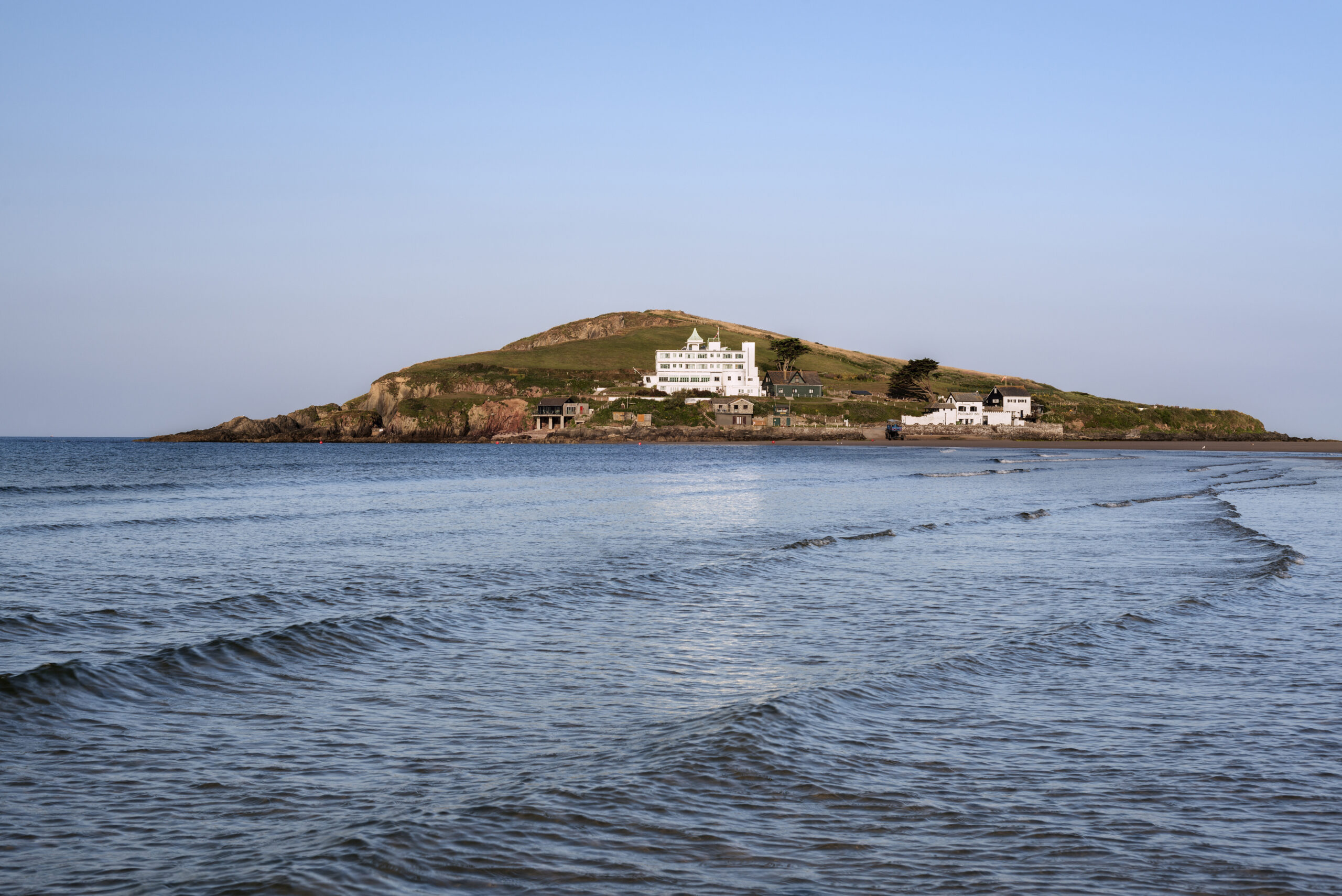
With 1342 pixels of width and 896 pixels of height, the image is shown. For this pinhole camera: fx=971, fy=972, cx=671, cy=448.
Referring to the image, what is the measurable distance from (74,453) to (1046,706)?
448ft

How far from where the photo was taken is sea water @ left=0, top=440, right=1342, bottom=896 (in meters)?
6.82

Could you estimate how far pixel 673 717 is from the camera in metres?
10.3

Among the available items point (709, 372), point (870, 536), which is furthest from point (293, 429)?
point (870, 536)

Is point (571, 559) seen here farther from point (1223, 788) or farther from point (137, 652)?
point (1223, 788)

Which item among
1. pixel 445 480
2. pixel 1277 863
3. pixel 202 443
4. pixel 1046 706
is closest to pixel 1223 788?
pixel 1277 863

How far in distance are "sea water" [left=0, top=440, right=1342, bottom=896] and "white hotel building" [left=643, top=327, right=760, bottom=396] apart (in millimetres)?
166023

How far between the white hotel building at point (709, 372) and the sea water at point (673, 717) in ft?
545

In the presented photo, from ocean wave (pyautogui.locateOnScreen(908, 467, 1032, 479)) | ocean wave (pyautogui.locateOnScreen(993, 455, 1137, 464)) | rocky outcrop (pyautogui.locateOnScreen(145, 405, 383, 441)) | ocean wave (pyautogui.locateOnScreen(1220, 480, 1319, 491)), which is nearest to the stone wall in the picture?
ocean wave (pyautogui.locateOnScreen(993, 455, 1137, 464))

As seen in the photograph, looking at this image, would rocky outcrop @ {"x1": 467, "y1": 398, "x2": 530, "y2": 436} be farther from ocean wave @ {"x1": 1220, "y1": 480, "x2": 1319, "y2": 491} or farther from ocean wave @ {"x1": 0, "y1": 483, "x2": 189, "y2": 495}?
ocean wave @ {"x1": 1220, "y1": 480, "x2": 1319, "y2": 491}

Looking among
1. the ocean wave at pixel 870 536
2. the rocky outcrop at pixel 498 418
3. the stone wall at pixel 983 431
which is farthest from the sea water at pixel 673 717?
the rocky outcrop at pixel 498 418

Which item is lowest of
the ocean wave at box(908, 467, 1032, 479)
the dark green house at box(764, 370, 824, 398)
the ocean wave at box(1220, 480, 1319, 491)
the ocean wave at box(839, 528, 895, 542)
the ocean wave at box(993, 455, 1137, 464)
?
the ocean wave at box(839, 528, 895, 542)

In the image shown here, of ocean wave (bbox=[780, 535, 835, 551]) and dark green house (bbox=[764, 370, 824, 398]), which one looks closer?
ocean wave (bbox=[780, 535, 835, 551])

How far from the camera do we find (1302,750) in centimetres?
914

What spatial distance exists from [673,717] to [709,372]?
187m
